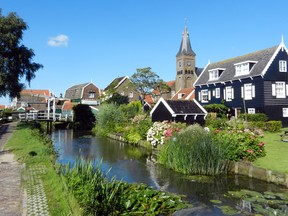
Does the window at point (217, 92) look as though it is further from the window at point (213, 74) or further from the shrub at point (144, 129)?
the shrub at point (144, 129)

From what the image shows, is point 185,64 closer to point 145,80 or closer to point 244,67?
point 145,80

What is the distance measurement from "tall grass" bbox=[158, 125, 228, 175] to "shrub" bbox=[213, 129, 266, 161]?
569mm

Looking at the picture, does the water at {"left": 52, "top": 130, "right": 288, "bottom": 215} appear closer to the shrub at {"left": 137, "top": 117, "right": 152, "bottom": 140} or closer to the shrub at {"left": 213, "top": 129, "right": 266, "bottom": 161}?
the shrub at {"left": 213, "top": 129, "right": 266, "bottom": 161}

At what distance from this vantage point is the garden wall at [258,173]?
1132cm

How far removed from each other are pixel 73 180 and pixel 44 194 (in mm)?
962

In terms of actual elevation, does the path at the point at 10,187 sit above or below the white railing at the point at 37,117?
below

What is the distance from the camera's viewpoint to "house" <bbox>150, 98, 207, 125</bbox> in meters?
26.6

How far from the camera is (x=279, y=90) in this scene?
32250mm

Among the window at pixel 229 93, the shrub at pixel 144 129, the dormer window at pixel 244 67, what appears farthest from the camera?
the window at pixel 229 93

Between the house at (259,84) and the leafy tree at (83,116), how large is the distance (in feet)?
72.2

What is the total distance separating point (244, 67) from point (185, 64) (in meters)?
41.9

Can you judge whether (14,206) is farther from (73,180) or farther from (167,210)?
(167,210)

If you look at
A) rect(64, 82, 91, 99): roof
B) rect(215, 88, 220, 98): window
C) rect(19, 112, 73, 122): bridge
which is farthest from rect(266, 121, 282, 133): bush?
rect(64, 82, 91, 99): roof

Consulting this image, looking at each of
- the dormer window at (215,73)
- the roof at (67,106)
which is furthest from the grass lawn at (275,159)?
the roof at (67,106)
